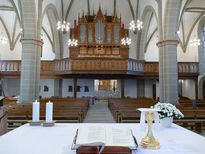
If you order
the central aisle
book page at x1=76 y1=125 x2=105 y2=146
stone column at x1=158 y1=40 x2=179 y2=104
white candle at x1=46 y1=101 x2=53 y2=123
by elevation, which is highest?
stone column at x1=158 y1=40 x2=179 y2=104

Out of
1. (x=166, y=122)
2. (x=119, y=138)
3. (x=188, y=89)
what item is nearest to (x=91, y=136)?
(x=119, y=138)

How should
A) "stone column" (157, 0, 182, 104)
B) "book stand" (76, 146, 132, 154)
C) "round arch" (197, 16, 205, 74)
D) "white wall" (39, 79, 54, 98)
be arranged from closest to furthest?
"book stand" (76, 146, 132, 154)
"stone column" (157, 0, 182, 104)
"round arch" (197, 16, 205, 74)
"white wall" (39, 79, 54, 98)

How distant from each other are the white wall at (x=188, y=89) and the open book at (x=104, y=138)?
801 inches

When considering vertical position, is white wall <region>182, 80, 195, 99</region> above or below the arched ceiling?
below

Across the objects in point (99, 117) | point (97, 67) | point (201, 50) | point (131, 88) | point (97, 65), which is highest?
point (201, 50)

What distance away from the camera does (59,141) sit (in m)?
1.94

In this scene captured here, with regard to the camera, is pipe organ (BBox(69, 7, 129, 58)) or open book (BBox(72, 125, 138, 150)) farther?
pipe organ (BBox(69, 7, 129, 58))

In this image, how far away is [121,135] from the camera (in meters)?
1.76

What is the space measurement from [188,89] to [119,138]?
21.5 meters

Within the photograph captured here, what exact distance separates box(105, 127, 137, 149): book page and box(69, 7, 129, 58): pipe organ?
1752cm

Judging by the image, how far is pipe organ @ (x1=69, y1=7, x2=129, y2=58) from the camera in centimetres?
1908

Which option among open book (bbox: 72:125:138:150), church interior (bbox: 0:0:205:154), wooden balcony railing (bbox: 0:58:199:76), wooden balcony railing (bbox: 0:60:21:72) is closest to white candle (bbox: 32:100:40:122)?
open book (bbox: 72:125:138:150)

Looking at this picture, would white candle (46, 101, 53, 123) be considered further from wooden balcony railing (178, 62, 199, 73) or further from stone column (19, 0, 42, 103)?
wooden balcony railing (178, 62, 199, 73)

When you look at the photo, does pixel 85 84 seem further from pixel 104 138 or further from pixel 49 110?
pixel 104 138
